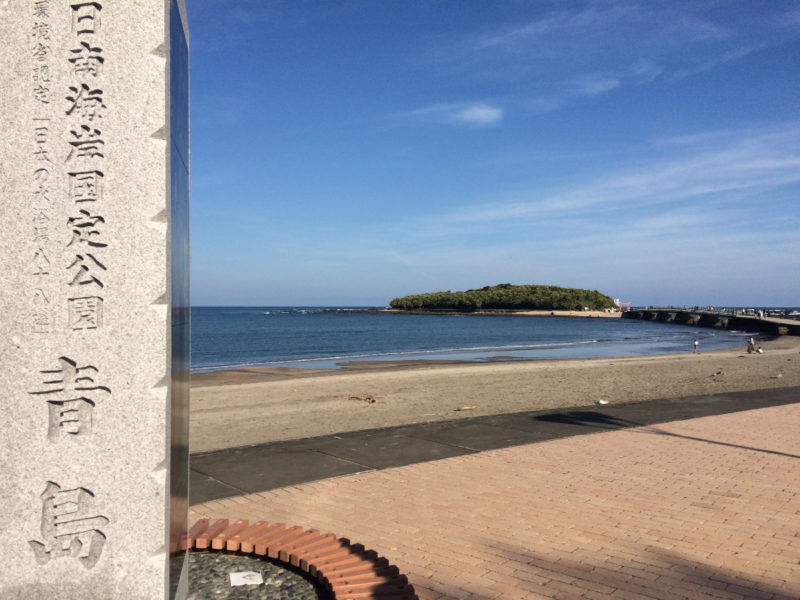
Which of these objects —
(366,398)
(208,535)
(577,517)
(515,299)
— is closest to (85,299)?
(208,535)

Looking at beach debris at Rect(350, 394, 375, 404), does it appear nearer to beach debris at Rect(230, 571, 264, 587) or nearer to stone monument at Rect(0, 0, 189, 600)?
beach debris at Rect(230, 571, 264, 587)

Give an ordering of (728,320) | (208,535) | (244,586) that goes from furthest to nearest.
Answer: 1. (728,320)
2. (208,535)
3. (244,586)

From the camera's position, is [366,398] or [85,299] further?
[366,398]

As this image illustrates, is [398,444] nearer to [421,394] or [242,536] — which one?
[242,536]

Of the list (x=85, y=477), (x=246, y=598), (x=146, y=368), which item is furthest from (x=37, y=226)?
(x=246, y=598)

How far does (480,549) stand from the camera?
458 centimetres

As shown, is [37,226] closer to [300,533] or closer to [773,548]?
[300,533]

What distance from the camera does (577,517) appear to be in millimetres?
5281

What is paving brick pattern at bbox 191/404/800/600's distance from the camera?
405cm

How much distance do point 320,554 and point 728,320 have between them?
94075mm

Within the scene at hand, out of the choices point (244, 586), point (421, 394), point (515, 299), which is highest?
point (515, 299)

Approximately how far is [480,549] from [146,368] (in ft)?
9.59

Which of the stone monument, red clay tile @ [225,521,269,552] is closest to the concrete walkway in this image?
red clay tile @ [225,521,269,552]

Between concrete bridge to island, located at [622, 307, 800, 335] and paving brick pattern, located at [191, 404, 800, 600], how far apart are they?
2353 inches
